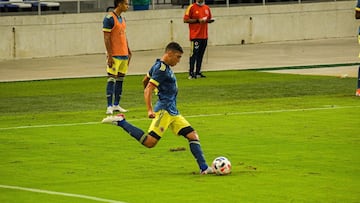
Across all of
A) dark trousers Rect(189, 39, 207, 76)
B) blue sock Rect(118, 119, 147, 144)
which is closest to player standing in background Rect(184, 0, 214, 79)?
dark trousers Rect(189, 39, 207, 76)

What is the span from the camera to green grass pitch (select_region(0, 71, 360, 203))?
14727 millimetres

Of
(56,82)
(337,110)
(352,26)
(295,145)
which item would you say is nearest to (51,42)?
(56,82)

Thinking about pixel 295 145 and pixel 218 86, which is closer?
pixel 295 145

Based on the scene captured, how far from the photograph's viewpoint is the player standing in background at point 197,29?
32.5 meters

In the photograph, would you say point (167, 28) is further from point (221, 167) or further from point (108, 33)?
point (221, 167)

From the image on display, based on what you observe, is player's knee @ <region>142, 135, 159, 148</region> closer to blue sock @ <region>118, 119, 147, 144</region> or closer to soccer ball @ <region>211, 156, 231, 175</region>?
blue sock @ <region>118, 119, 147, 144</region>

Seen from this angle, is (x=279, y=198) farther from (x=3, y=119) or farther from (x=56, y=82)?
(x=56, y=82)

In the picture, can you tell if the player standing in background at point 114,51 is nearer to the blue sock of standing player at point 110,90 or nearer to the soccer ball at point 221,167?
the blue sock of standing player at point 110,90

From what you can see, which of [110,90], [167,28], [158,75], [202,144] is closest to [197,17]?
[110,90]

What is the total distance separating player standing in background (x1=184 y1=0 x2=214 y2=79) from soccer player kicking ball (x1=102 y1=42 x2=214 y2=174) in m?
16.2

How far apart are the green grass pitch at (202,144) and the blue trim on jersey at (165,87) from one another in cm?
95

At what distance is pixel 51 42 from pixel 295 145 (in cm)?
2269

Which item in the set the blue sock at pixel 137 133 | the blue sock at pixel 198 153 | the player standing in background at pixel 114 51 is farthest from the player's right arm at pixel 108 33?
the blue sock at pixel 198 153

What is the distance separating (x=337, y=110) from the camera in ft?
79.4
